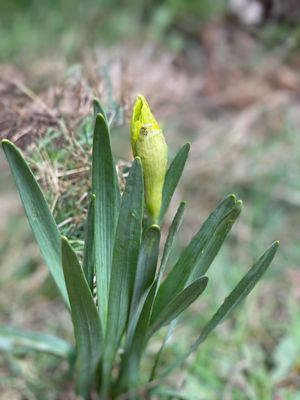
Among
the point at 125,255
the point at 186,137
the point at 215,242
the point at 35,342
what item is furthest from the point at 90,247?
the point at 186,137

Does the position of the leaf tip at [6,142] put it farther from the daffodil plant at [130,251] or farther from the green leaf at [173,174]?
the green leaf at [173,174]

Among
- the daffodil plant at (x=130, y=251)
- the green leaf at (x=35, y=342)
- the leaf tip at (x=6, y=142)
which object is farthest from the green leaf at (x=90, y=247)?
the green leaf at (x=35, y=342)

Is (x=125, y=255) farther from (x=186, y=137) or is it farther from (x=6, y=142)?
(x=186, y=137)

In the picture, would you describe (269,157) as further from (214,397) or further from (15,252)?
(214,397)

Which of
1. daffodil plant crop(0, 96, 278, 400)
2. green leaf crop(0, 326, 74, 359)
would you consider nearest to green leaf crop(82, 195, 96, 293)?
daffodil plant crop(0, 96, 278, 400)

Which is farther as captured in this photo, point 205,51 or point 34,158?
point 205,51

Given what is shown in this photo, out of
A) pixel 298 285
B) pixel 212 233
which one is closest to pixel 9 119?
pixel 212 233

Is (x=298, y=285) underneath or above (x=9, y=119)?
underneath
